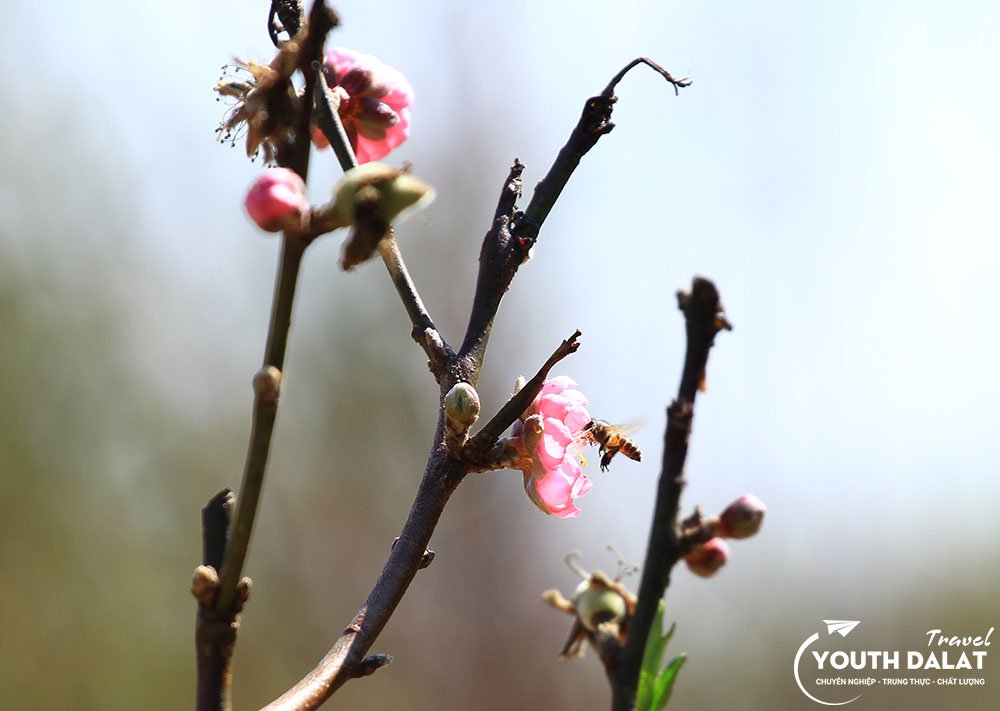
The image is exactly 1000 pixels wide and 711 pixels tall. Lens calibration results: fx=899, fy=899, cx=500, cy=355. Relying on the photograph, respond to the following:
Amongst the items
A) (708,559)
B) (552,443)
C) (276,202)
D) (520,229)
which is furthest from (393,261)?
(708,559)

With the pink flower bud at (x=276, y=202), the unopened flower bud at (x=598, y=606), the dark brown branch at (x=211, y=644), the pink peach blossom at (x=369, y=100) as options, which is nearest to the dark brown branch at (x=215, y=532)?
the dark brown branch at (x=211, y=644)

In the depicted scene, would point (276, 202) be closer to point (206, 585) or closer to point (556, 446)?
point (206, 585)

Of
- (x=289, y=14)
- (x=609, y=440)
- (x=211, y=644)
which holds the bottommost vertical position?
(x=211, y=644)

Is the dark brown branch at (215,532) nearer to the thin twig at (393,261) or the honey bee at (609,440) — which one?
the thin twig at (393,261)

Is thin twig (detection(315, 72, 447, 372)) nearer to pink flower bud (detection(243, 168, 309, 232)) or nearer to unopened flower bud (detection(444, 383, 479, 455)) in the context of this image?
unopened flower bud (detection(444, 383, 479, 455))

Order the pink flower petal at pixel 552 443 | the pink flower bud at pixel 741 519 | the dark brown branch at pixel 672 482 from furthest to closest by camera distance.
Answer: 1. the pink flower petal at pixel 552 443
2. the pink flower bud at pixel 741 519
3. the dark brown branch at pixel 672 482

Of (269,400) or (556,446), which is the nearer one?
(269,400)

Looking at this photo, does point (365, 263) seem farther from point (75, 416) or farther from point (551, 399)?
point (75, 416)

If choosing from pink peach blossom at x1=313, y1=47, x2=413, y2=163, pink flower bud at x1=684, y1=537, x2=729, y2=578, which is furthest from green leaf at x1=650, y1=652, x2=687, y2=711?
pink peach blossom at x1=313, y1=47, x2=413, y2=163
